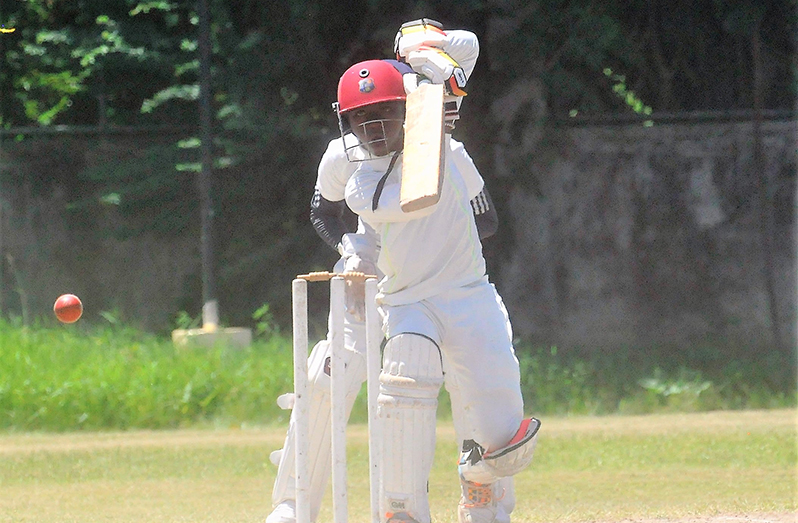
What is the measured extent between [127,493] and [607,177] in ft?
19.6

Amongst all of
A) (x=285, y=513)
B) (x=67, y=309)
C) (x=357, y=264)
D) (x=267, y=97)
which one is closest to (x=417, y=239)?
(x=357, y=264)

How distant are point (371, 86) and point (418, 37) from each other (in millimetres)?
233

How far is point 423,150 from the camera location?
12.3 ft

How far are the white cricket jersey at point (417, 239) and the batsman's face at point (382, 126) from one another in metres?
0.05

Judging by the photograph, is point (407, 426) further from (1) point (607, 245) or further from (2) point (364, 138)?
(1) point (607, 245)

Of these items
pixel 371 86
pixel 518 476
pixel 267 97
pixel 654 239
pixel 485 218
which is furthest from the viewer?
pixel 654 239

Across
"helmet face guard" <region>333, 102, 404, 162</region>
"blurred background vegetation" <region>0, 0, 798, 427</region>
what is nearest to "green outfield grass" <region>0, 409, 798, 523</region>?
"helmet face guard" <region>333, 102, 404, 162</region>

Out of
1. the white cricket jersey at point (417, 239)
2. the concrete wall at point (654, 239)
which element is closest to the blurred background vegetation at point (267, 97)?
the concrete wall at point (654, 239)

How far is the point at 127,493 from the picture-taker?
6.41 m

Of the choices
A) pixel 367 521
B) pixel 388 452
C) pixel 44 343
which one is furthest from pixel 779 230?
pixel 388 452

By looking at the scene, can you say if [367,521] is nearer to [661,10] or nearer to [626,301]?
[626,301]

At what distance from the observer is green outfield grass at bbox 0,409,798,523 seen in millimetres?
5605

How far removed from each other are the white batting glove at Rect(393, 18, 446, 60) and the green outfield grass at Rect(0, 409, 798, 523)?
1.97m

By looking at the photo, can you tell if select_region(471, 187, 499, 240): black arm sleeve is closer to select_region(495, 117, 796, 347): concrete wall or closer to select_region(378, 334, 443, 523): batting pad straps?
select_region(378, 334, 443, 523): batting pad straps
